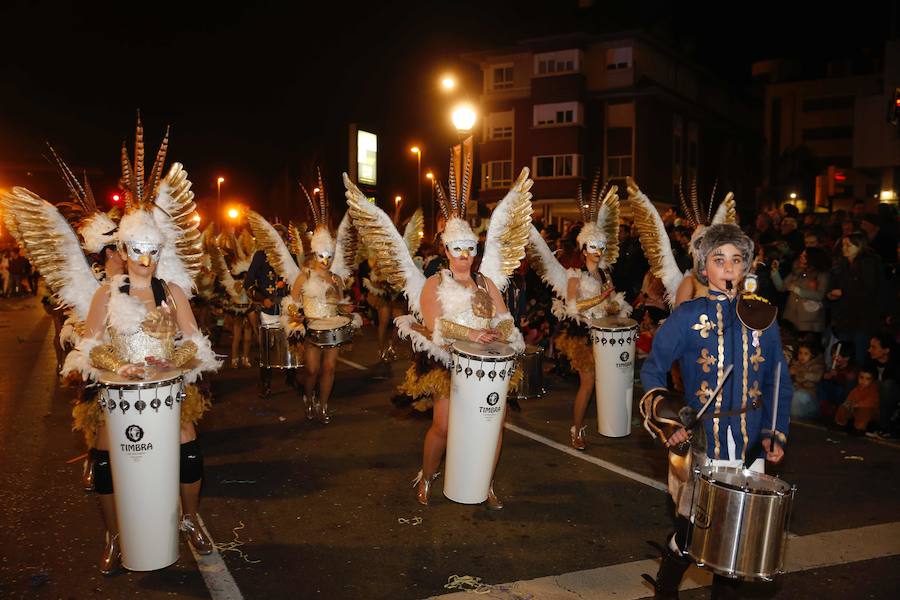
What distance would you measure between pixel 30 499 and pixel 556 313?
4783mm

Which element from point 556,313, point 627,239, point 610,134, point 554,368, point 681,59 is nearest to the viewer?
point 556,313

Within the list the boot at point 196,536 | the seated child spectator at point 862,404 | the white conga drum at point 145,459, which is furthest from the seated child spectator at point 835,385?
the white conga drum at point 145,459

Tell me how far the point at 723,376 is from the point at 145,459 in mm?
3047

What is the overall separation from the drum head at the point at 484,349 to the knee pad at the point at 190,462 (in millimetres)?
1811

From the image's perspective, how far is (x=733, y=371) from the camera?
354 centimetres

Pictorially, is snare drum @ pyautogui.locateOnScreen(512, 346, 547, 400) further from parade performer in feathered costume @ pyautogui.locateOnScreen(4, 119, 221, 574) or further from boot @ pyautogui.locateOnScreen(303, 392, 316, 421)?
parade performer in feathered costume @ pyautogui.locateOnScreen(4, 119, 221, 574)

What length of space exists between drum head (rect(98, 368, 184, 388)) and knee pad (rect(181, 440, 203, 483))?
1.98 feet

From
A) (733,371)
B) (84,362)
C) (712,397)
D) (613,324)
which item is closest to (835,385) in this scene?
(613,324)

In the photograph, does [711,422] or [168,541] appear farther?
[168,541]

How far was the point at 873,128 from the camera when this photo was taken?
2509 cm

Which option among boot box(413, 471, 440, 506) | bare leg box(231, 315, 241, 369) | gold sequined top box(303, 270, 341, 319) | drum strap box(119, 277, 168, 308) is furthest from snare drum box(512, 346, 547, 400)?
bare leg box(231, 315, 241, 369)

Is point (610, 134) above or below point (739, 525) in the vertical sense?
above

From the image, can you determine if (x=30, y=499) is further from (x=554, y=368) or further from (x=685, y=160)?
(x=685, y=160)

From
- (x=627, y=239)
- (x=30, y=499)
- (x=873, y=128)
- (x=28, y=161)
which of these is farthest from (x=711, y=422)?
(x=28, y=161)
